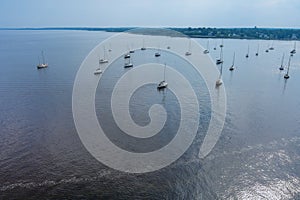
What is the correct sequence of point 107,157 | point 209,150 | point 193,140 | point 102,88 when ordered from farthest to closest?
point 102,88, point 193,140, point 209,150, point 107,157

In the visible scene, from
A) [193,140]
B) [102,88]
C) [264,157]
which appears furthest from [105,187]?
[102,88]

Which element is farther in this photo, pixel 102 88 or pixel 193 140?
pixel 102 88

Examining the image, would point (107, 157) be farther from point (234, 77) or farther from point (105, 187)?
point (234, 77)

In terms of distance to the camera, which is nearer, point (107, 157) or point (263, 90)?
point (107, 157)

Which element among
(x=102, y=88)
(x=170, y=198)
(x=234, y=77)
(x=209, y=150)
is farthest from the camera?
(x=234, y=77)

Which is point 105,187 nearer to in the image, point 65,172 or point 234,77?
point 65,172

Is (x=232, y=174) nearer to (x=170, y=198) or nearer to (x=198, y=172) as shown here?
(x=198, y=172)

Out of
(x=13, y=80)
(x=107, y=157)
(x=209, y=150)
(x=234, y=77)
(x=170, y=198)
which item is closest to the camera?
(x=170, y=198)

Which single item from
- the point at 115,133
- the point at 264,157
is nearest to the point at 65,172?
the point at 115,133
